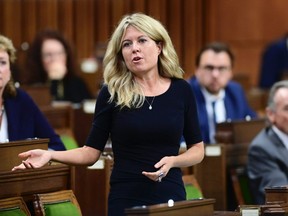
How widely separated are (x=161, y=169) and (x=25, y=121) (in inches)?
54.9

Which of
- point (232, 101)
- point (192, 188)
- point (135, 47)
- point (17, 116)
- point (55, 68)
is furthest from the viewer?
point (55, 68)

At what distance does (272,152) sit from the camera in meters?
5.29

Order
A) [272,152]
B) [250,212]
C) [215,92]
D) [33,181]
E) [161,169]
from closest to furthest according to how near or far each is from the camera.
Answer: [161,169]
[250,212]
[33,181]
[272,152]
[215,92]

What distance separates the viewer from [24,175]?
4164mm

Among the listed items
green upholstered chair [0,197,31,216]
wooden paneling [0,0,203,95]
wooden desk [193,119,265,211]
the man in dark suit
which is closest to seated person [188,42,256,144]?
wooden desk [193,119,265,211]

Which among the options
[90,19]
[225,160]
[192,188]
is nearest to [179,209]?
[192,188]

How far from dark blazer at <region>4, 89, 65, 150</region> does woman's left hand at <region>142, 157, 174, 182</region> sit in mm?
1340

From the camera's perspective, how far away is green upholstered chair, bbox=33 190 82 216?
4.07 meters

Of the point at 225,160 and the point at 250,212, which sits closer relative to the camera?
the point at 250,212

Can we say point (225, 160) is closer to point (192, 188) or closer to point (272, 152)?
point (272, 152)

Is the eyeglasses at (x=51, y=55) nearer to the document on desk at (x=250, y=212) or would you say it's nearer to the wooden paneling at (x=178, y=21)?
the wooden paneling at (x=178, y=21)

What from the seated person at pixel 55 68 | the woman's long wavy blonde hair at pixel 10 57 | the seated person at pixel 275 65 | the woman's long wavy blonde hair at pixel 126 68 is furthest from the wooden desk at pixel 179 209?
the seated person at pixel 275 65

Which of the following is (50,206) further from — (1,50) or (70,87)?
(70,87)

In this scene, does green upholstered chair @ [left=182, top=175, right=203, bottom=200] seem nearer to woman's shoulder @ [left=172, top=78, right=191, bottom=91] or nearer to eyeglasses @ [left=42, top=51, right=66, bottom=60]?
woman's shoulder @ [left=172, top=78, right=191, bottom=91]
